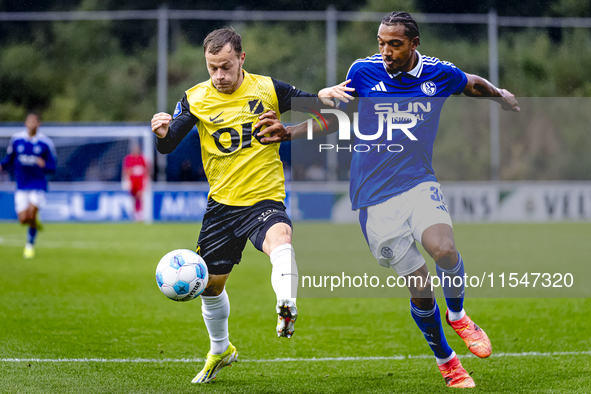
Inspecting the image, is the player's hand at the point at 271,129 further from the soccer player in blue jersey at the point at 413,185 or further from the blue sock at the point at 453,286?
the blue sock at the point at 453,286

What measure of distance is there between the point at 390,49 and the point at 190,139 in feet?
48.5

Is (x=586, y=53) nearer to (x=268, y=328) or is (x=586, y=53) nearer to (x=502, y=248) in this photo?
(x=502, y=248)

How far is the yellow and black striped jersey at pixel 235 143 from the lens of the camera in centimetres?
433

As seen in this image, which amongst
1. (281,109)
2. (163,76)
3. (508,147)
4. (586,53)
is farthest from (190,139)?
(281,109)

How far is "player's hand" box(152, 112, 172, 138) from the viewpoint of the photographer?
13.3ft

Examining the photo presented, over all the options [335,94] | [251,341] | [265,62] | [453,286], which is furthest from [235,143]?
[265,62]

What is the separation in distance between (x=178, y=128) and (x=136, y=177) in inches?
551

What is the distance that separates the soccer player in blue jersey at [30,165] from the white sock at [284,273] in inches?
296

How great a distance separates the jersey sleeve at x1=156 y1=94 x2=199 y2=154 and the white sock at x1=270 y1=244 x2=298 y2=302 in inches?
33.9

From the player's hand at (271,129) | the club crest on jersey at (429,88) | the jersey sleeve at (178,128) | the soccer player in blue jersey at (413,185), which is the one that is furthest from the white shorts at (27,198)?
the club crest on jersey at (429,88)

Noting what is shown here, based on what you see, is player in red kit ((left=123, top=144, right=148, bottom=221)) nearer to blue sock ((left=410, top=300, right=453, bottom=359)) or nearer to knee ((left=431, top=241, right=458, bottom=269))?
blue sock ((left=410, top=300, right=453, bottom=359))

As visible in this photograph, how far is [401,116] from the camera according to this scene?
424cm

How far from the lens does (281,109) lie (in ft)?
14.9

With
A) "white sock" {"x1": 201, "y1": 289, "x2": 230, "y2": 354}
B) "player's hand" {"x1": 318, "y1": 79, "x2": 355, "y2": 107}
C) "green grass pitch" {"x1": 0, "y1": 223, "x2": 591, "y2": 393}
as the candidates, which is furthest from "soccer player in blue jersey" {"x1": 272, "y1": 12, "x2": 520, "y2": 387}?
"white sock" {"x1": 201, "y1": 289, "x2": 230, "y2": 354}
